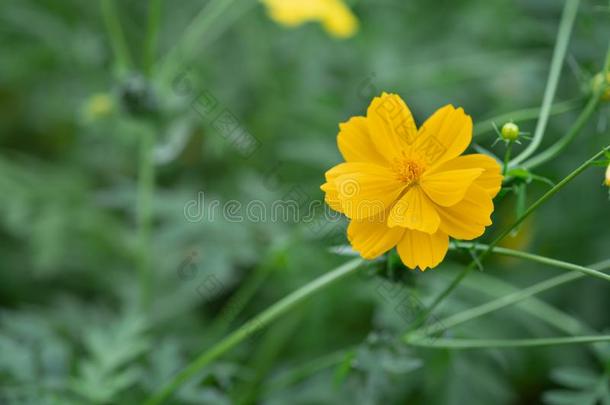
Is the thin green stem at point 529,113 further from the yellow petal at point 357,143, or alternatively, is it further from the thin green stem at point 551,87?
the yellow petal at point 357,143

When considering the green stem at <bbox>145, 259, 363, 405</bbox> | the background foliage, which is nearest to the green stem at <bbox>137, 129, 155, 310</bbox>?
the background foliage

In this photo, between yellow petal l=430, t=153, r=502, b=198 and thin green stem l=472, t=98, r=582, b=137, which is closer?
yellow petal l=430, t=153, r=502, b=198

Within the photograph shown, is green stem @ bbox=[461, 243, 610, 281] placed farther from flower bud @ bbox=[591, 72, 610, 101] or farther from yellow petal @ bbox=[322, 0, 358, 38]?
yellow petal @ bbox=[322, 0, 358, 38]

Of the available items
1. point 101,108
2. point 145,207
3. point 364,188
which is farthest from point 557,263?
point 101,108

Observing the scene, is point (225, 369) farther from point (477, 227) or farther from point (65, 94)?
point (65, 94)

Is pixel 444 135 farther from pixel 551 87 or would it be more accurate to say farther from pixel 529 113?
pixel 529 113

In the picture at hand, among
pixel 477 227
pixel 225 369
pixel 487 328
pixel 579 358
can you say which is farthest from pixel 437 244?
pixel 579 358
